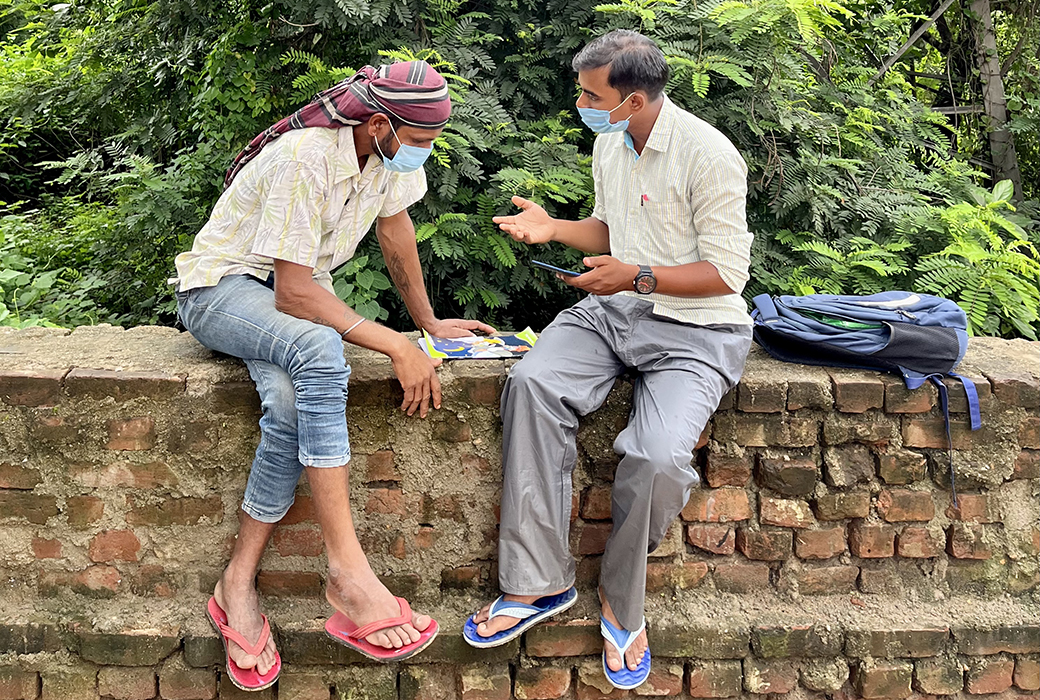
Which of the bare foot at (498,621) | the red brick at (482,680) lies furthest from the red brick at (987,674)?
the red brick at (482,680)

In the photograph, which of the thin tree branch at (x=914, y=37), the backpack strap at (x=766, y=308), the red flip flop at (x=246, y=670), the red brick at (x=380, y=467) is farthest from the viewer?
the thin tree branch at (x=914, y=37)

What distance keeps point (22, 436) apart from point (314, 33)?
2401 millimetres

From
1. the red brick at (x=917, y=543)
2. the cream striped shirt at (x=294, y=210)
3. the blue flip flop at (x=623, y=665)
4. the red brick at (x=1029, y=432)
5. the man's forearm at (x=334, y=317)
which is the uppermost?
the cream striped shirt at (x=294, y=210)

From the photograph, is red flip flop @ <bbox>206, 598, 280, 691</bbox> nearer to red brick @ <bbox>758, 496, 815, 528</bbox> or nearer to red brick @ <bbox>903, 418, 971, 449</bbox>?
red brick @ <bbox>758, 496, 815, 528</bbox>

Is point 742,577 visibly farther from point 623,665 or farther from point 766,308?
point 766,308

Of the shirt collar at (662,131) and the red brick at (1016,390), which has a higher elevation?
the shirt collar at (662,131)

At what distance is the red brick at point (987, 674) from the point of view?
9.98 ft

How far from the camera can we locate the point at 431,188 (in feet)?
13.1

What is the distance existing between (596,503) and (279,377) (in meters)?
1.10

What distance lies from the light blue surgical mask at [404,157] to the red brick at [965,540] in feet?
7.07

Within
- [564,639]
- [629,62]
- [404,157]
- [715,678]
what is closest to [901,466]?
[715,678]

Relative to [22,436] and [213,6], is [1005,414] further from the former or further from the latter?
[213,6]

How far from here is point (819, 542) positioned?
304cm

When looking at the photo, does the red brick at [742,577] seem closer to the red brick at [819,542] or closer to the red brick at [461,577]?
the red brick at [819,542]
